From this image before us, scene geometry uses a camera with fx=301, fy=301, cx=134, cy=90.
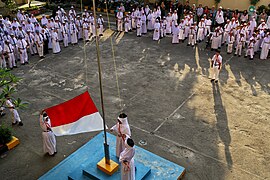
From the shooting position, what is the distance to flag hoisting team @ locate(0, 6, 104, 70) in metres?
14.3

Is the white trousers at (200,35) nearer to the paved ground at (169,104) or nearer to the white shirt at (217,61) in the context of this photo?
the paved ground at (169,104)

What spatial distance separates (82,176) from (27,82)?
6.84 meters

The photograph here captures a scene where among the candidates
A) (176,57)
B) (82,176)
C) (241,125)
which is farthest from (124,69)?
(82,176)

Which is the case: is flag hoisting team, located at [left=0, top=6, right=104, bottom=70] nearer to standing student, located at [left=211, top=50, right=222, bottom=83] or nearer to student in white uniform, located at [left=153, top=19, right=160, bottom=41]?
student in white uniform, located at [left=153, top=19, right=160, bottom=41]

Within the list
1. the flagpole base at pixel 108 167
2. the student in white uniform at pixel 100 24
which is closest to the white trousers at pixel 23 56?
the student in white uniform at pixel 100 24

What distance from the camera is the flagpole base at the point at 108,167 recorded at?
23.8 ft

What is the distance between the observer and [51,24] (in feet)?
54.3

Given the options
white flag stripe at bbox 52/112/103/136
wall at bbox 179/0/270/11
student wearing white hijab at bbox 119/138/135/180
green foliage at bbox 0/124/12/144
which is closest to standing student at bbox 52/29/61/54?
green foliage at bbox 0/124/12/144

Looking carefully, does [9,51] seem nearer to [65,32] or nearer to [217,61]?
[65,32]

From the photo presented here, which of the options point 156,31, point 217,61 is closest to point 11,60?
point 156,31

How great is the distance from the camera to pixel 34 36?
50.7ft

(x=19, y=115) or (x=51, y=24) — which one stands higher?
(x=51, y=24)

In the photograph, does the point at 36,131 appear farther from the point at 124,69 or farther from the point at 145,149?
the point at 124,69

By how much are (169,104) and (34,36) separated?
8.46 meters
